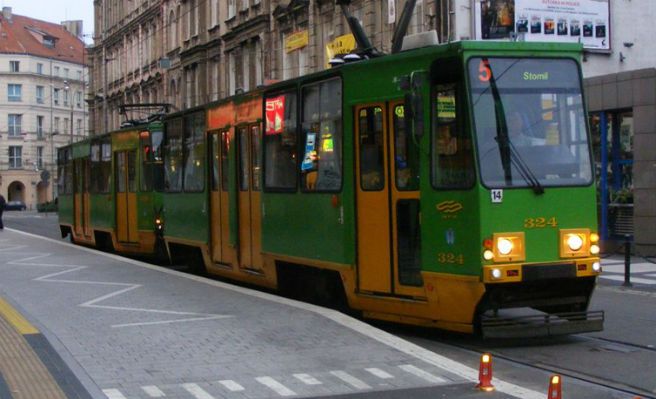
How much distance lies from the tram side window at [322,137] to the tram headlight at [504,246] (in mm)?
2695

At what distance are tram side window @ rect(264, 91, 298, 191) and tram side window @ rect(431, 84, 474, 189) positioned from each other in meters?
3.32

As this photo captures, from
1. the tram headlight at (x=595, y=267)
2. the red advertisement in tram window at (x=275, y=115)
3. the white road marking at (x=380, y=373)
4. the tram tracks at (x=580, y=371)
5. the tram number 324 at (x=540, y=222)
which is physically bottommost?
the tram tracks at (x=580, y=371)

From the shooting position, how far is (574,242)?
10164 mm

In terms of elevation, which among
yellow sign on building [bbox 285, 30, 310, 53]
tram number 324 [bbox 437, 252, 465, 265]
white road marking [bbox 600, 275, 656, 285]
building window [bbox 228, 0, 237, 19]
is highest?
building window [bbox 228, 0, 237, 19]

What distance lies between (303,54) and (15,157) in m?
67.5

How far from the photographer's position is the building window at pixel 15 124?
96.2 metres

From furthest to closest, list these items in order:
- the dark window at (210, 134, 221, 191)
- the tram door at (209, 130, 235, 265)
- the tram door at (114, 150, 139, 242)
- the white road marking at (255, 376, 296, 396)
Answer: the tram door at (114, 150, 139, 242) → the dark window at (210, 134, 221, 191) → the tram door at (209, 130, 235, 265) → the white road marking at (255, 376, 296, 396)

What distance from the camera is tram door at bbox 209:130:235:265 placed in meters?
16.2

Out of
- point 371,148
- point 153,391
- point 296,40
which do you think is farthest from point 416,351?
point 296,40

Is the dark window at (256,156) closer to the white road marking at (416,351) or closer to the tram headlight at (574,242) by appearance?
the white road marking at (416,351)

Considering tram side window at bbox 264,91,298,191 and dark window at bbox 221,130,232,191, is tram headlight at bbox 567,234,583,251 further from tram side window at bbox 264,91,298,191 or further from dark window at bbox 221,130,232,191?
dark window at bbox 221,130,232,191

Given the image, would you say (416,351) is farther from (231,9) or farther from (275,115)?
(231,9)

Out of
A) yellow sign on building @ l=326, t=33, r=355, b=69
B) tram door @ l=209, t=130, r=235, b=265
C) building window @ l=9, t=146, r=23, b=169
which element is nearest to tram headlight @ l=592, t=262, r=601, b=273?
tram door @ l=209, t=130, r=235, b=265

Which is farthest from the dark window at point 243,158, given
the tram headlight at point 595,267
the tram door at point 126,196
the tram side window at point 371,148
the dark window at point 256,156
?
the tram door at point 126,196
